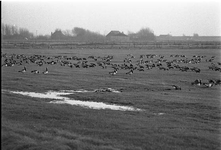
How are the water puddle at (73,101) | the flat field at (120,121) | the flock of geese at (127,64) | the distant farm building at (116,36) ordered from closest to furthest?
the flat field at (120,121), the water puddle at (73,101), the flock of geese at (127,64), the distant farm building at (116,36)

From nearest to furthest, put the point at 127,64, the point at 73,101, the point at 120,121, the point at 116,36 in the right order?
the point at 120,121, the point at 73,101, the point at 127,64, the point at 116,36

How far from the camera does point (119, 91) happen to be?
20.9 metres

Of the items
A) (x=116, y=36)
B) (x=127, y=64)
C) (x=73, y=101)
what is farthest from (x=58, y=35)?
(x=73, y=101)

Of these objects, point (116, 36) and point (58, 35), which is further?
point (58, 35)

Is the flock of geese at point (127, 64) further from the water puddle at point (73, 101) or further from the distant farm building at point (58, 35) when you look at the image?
the distant farm building at point (58, 35)

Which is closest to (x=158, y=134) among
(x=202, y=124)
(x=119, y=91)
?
(x=202, y=124)

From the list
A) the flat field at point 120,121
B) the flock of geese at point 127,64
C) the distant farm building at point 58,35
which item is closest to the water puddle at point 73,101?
the flat field at point 120,121

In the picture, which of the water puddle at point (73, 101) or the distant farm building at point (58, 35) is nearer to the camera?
the water puddle at point (73, 101)

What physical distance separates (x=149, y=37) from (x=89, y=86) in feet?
492

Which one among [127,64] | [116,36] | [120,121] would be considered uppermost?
[116,36]

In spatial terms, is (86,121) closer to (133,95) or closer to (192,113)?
(192,113)

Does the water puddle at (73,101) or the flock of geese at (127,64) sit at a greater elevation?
the flock of geese at (127,64)

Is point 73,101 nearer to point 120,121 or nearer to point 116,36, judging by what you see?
point 120,121

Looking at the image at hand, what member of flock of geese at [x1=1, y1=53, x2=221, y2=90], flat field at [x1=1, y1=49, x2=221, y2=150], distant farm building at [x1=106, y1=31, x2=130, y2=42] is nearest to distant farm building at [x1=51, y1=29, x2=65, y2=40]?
distant farm building at [x1=106, y1=31, x2=130, y2=42]
